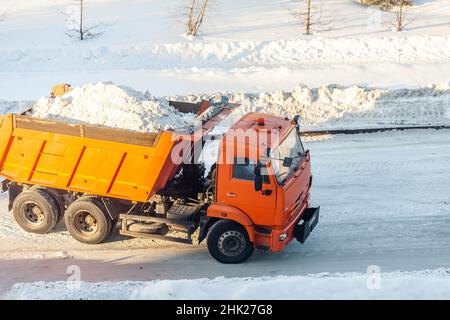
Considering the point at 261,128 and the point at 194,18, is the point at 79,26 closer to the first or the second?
the point at 194,18

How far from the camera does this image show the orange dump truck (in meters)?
11.8

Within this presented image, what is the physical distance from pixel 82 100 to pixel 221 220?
144 inches

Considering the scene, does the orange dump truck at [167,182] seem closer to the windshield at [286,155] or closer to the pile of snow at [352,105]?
the windshield at [286,155]

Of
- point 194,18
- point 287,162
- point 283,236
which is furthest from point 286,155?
point 194,18

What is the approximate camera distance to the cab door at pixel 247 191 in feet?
38.3

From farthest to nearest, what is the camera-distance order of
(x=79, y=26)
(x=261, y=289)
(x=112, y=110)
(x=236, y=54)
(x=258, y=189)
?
(x=79, y=26)
(x=236, y=54)
(x=112, y=110)
(x=258, y=189)
(x=261, y=289)

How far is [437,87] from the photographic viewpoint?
20547 millimetres

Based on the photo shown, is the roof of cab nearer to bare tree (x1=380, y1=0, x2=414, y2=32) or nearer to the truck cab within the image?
the truck cab

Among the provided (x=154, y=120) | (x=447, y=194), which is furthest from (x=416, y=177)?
(x=154, y=120)

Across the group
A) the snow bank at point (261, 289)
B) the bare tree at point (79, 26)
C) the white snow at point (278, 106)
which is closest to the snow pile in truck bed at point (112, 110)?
the white snow at point (278, 106)

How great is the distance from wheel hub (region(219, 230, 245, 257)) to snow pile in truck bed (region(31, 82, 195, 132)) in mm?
2180

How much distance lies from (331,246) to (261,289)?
→ 2835 millimetres

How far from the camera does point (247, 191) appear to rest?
1177cm

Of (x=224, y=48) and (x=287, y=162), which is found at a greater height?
(x=224, y=48)
